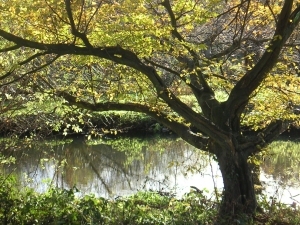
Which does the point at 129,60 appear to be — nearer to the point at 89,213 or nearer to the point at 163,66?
the point at 163,66

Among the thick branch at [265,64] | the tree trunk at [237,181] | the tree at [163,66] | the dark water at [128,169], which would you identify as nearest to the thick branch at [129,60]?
the tree at [163,66]

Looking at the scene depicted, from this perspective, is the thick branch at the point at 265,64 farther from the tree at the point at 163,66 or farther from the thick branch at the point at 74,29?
the thick branch at the point at 74,29

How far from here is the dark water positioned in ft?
29.8

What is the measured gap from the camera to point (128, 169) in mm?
11648

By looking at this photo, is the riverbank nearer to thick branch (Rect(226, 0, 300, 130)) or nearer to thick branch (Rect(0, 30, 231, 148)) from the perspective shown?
thick branch (Rect(0, 30, 231, 148))

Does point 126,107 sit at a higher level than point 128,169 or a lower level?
lower

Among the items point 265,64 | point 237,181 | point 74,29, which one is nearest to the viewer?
point 74,29

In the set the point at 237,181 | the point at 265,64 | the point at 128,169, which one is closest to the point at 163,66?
the point at 265,64

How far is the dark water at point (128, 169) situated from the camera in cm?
909

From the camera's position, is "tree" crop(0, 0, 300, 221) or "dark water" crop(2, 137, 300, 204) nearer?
"tree" crop(0, 0, 300, 221)

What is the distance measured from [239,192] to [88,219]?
5.80 ft

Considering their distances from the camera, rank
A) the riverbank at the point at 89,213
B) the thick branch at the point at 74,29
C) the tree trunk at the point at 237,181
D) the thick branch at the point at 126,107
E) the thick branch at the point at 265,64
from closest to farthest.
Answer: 1. the thick branch at the point at 74,29
2. the riverbank at the point at 89,213
3. the thick branch at the point at 265,64
4. the tree trunk at the point at 237,181
5. the thick branch at the point at 126,107

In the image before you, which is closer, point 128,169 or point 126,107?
point 126,107

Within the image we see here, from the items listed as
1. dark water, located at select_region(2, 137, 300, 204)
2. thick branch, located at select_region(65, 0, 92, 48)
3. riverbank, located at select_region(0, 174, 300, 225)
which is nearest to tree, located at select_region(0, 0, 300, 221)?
thick branch, located at select_region(65, 0, 92, 48)
